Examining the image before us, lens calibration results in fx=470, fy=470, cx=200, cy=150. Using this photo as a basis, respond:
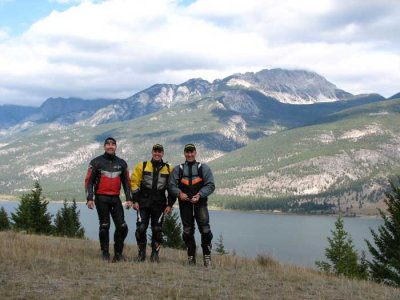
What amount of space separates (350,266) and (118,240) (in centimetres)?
2642

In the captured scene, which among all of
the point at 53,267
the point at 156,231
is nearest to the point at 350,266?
the point at 156,231

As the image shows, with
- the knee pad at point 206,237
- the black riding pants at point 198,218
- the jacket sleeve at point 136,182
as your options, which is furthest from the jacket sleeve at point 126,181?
the knee pad at point 206,237

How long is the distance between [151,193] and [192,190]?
1038 mm

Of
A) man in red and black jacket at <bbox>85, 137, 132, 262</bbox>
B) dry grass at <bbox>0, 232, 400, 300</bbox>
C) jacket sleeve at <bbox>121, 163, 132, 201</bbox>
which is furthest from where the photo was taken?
jacket sleeve at <bbox>121, 163, 132, 201</bbox>

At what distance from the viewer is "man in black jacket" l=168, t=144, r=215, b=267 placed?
37.7 feet

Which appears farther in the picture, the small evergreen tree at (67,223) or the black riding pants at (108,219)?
the small evergreen tree at (67,223)

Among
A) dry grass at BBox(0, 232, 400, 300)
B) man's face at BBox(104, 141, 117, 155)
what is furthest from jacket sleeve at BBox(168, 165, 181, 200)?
dry grass at BBox(0, 232, 400, 300)

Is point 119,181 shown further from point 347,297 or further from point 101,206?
point 347,297

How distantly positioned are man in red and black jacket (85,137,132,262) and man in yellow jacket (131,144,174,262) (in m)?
0.31

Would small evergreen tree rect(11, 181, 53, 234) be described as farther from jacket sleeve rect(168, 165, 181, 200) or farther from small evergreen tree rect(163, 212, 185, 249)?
jacket sleeve rect(168, 165, 181, 200)

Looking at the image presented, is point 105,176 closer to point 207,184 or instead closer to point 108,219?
point 108,219

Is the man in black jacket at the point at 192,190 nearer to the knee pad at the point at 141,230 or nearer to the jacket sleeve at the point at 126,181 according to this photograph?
the knee pad at the point at 141,230

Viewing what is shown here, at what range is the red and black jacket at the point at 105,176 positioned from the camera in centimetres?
1155

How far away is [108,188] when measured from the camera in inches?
458
